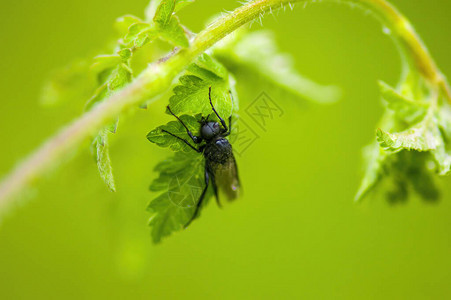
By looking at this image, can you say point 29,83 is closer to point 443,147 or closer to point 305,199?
point 305,199

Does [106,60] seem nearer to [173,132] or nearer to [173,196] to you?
[173,132]

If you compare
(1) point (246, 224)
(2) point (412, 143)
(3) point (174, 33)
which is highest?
(1) point (246, 224)

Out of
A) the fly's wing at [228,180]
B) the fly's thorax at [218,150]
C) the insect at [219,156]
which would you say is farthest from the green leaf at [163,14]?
the fly's wing at [228,180]

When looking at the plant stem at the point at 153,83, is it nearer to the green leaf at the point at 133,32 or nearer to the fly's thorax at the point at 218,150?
the green leaf at the point at 133,32

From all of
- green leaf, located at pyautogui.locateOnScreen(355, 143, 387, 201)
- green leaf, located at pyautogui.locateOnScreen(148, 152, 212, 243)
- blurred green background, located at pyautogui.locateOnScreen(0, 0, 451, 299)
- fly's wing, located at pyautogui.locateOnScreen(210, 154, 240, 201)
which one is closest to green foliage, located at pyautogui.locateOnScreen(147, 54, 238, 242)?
green leaf, located at pyautogui.locateOnScreen(148, 152, 212, 243)

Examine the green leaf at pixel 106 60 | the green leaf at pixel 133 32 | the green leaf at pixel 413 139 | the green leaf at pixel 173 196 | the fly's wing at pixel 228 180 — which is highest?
the green leaf at pixel 106 60

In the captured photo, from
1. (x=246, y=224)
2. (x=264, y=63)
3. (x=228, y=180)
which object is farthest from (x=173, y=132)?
(x=246, y=224)

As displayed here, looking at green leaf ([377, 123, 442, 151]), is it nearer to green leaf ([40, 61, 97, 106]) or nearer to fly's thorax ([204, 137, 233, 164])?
fly's thorax ([204, 137, 233, 164])
